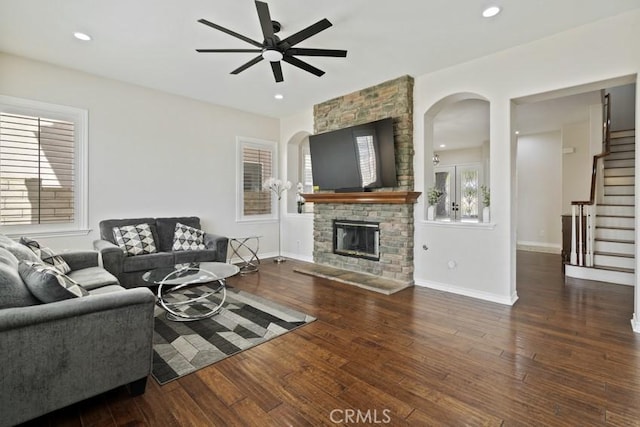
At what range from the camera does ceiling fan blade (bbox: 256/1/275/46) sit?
7.63 feet

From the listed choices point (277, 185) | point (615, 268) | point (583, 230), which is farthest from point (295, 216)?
point (615, 268)

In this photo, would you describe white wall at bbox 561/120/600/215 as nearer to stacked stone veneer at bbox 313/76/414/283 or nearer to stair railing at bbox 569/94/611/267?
stair railing at bbox 569/94/611/267

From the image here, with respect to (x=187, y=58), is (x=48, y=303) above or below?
below

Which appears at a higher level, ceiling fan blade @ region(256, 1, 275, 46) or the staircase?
ceiling fan blade @ region(256, 1, 275, 46)

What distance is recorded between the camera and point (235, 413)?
69.5 inches

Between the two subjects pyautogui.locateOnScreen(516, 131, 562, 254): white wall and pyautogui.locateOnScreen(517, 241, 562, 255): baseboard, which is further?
pyautogui.locateOnScreen(516, 131, 562, 254): white wall

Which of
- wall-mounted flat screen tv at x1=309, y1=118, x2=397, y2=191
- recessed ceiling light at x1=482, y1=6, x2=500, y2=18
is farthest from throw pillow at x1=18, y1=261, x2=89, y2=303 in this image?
recessed ceiling light at x1=482, y1=6, x2=500, y2=18

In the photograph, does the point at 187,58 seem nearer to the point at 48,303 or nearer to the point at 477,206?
the point at 48,303

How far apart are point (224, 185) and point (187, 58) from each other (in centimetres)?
240

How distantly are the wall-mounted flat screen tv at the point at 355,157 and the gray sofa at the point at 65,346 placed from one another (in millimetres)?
3494

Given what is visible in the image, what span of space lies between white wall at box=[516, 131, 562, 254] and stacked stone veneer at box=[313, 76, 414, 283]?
457cm

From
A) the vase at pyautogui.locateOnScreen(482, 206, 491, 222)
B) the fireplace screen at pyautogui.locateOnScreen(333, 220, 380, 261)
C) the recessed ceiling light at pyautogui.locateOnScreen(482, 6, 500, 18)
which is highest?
the recessed ceiling light at pyautogui.locateOnScreen(482, 6, 500, 18)

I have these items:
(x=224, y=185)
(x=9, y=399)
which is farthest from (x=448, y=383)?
(x=224, y=185)

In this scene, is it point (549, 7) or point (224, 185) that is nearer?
point (549, 7)
